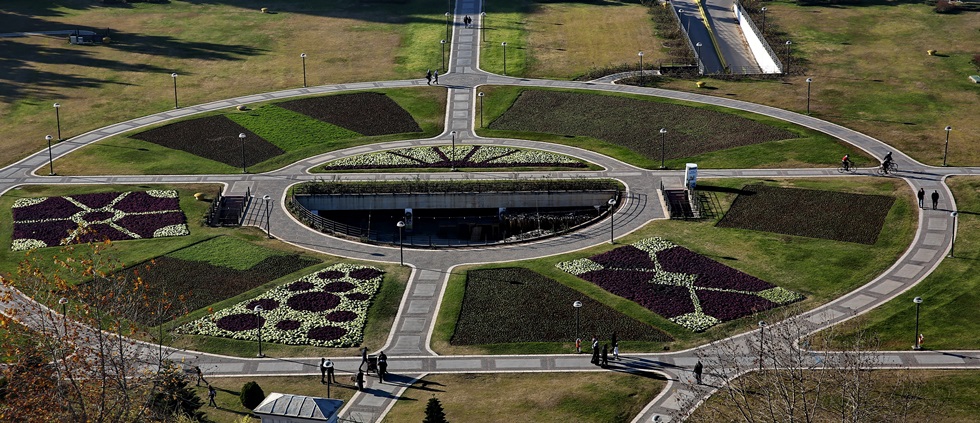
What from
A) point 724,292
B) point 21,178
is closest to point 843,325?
point 724,292

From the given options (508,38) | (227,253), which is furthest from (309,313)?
(508,38)

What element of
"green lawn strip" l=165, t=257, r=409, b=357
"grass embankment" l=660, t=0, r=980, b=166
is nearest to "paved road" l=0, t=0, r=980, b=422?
"green lawn strip" l=165, t=257, r=409, b=357

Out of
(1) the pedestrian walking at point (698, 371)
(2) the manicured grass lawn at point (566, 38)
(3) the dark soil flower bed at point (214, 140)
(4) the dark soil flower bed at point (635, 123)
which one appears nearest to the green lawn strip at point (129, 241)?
(3) the dark soil flower bed at point (214, 140)

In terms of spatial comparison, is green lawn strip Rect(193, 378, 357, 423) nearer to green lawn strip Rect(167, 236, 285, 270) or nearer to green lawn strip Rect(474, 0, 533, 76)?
green lawn strip Rect(167, 236, 285, 270)

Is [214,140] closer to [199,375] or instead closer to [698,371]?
[199,375]

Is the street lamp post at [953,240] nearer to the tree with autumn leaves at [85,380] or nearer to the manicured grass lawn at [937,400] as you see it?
the manicured grass lawn at [937,400]

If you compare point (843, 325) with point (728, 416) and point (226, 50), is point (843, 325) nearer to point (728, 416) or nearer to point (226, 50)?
point (728, 416)
